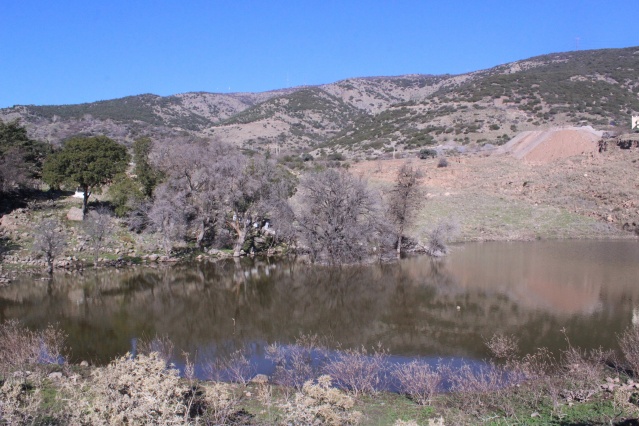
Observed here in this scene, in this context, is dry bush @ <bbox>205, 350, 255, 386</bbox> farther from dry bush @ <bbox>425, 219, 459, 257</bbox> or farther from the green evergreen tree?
the green evergreen tree

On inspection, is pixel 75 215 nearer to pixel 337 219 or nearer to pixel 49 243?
pixel 49 243

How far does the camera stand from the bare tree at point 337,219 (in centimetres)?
3444

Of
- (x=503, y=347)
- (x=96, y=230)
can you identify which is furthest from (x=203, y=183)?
(x=503, y=347)

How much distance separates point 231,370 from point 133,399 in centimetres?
741

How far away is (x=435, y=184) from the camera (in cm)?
5784

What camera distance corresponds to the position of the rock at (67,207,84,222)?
39.1m

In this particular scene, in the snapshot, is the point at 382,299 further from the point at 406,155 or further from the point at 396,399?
the point at 406,155

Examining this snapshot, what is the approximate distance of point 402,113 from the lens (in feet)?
319

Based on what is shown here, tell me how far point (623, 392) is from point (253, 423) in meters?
8.13

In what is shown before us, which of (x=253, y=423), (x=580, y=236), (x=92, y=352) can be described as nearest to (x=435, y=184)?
(x=580, y=236)

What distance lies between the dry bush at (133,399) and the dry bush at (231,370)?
453cm

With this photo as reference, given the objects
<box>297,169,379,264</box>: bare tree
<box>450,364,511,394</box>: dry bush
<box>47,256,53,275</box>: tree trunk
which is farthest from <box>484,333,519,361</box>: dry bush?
<box>47,256,53,275</box>: tree trunk

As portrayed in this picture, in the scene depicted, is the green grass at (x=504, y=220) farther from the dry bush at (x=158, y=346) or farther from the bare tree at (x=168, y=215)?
the dry bush at (x=158, y=346)

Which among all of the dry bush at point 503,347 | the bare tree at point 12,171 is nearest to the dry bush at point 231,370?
the dry bush at point 503,347
